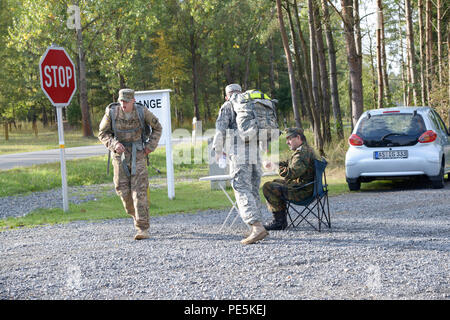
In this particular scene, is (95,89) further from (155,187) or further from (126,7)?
(155,187)

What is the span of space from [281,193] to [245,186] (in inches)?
34.2

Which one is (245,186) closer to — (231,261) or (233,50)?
(231,261)

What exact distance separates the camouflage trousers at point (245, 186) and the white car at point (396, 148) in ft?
17.1

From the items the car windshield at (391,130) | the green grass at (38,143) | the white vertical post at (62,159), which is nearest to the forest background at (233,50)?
the green grass at (38,143)

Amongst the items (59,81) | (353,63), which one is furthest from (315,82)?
(59,81)

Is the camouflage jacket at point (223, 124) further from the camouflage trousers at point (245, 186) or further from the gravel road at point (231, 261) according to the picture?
the gravel road at point (231, 261)

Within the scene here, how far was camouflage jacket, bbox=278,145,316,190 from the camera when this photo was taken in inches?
305

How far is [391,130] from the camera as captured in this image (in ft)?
38.9

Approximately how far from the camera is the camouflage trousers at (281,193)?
7.79 m

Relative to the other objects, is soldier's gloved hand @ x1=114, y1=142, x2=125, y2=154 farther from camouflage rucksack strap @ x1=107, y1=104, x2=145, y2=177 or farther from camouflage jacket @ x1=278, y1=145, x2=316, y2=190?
camouflage jacket @ x1=278, y1=145, x2=316, y2=190

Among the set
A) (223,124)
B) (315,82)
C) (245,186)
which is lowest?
(245,186)

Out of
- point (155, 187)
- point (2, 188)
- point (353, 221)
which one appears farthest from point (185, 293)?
point (2, 188)

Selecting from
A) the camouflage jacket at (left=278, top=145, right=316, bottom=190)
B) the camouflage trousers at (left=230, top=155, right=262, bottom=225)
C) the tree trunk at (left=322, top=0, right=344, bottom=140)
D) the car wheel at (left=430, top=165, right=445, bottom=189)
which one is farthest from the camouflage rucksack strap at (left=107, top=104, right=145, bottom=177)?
the tree trunk at (left=322, top=0, right=344, bottom=140)
